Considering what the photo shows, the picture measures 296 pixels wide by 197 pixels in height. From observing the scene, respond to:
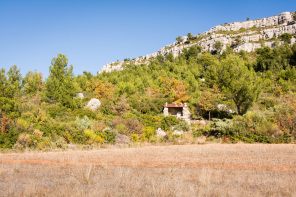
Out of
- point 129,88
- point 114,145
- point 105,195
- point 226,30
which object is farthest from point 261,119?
point 226,30

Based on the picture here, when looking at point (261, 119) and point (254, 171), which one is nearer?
point (254, 171)

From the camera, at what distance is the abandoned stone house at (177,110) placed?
27.8 metres

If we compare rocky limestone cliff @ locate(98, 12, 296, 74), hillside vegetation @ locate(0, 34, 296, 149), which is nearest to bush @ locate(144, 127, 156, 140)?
hillside vegetation @ locate(0, 34, 296, 149)

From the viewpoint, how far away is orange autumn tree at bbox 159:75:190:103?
32781mm

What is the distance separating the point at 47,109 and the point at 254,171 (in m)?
19.7

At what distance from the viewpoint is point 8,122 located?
1343 cm

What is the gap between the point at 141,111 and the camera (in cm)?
2617

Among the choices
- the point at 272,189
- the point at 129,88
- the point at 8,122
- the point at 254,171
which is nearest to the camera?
the point at 272,189

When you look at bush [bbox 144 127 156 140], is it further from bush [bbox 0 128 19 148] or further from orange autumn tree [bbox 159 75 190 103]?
orange autumn tree [bbox 159 75 190 103]

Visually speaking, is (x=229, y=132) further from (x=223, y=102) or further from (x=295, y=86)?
(x=295, y=86)

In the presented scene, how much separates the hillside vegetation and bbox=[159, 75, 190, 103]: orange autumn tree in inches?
6.3

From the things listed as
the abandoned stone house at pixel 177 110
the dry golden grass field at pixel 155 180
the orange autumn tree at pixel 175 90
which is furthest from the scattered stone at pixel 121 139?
the orange autumn tree at pixel 175 90

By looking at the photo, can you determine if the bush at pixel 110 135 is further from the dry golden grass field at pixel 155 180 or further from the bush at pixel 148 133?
the dry golden grass field at pixel 155 180

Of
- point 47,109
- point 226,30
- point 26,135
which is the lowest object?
point 26,135
